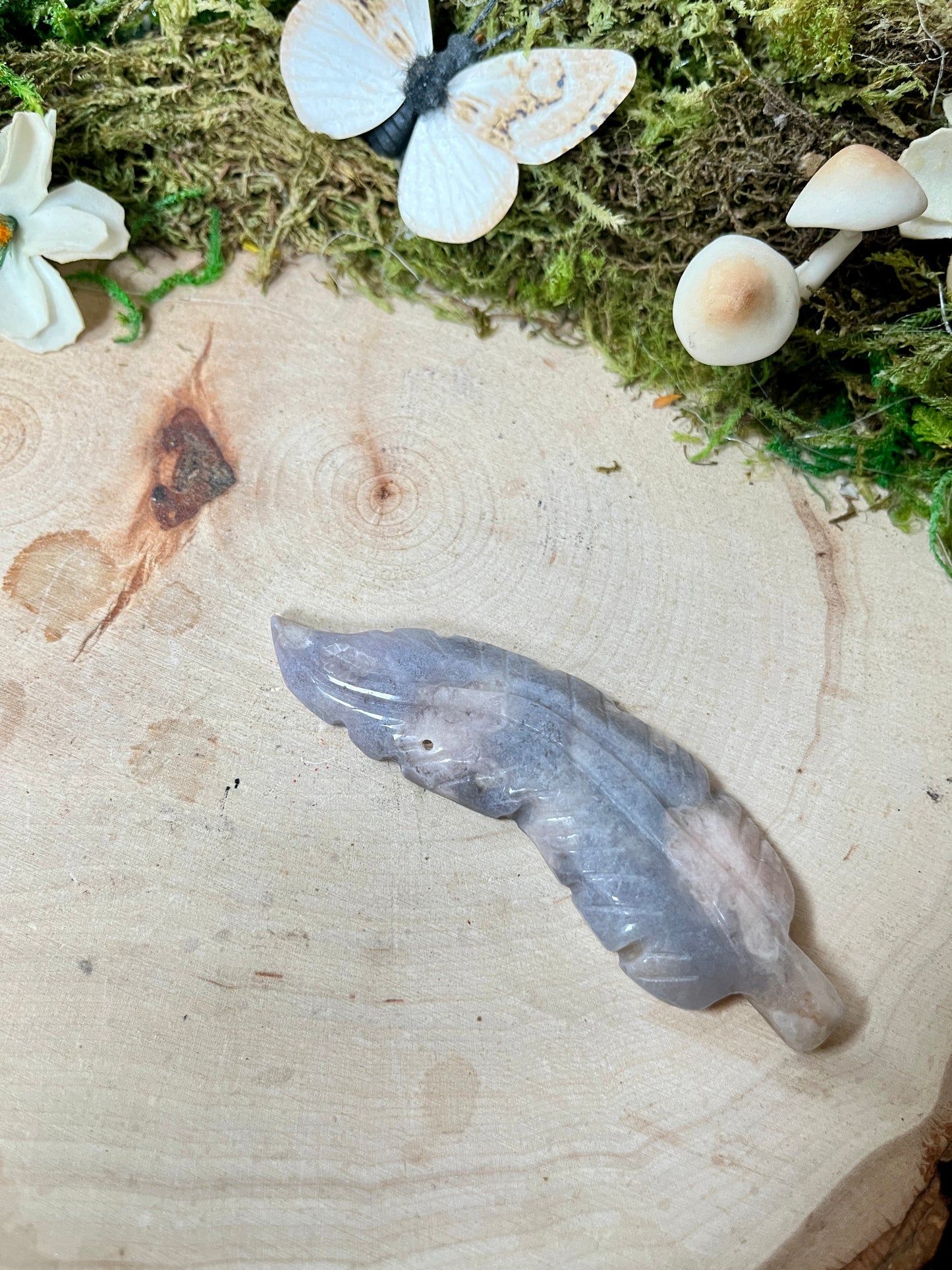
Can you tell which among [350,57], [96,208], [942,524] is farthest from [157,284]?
[942,524]

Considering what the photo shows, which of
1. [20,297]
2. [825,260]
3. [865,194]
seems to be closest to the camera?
[865,194]

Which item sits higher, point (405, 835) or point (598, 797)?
point (598, 797)

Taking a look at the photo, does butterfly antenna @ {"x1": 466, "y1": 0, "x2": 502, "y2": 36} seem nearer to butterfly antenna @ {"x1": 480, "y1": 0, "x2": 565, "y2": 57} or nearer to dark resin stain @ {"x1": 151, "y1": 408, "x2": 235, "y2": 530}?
butterfly antenna @ {"x1": 480, "y1": 0, "x2": 565, "y2": 57}

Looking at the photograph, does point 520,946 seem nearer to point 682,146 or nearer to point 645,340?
point 645,340

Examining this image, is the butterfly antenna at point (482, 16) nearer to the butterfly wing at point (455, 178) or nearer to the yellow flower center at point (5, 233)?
the butterfly wing at point (455, 178)

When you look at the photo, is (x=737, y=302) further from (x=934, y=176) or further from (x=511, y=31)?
(x=511, y=31)

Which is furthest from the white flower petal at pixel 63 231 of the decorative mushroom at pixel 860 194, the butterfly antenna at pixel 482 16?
the decorative mushroom at pixel 860 194

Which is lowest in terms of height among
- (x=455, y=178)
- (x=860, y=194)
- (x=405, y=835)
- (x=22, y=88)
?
(x=405, y=835)
